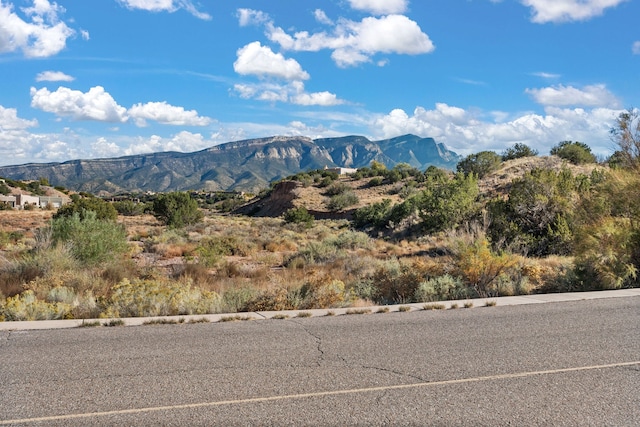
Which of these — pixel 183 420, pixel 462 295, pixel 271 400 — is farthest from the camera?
pixel 462 295

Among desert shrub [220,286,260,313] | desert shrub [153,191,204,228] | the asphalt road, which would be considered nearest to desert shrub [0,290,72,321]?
the asphalt road

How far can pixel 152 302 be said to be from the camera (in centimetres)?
1039

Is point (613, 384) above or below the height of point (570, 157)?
below

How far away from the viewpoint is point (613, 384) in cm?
587

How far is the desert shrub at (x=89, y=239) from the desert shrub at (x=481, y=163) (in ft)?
154

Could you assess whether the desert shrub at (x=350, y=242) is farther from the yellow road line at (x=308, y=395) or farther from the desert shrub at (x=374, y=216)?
the yellow road line at (x=308, y=395)

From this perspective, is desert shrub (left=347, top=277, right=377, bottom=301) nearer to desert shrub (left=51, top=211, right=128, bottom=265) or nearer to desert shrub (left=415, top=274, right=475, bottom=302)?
desert shrub (left=415, top=274, right=475, bottom=302)

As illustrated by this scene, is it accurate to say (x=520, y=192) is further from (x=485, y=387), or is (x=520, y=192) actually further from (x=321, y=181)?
(x=321, y=181)

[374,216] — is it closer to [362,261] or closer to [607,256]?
[362,261]

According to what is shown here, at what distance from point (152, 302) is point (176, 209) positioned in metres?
35.2

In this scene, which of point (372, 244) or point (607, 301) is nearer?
point (607, 301)

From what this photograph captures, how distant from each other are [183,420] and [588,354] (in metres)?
5.22

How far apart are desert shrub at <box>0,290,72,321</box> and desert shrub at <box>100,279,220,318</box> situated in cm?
73

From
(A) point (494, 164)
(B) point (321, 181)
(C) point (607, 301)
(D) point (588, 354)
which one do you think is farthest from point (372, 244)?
(B) point (321, 181)
